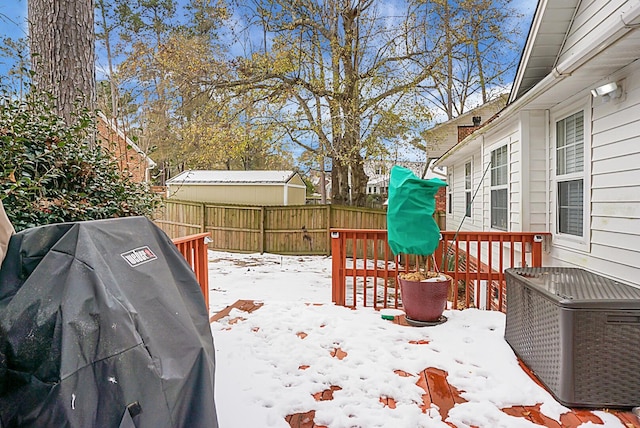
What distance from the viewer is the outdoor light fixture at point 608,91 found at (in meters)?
2.98

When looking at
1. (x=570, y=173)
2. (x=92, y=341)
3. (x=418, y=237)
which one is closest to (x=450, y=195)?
(x=570, y=173)

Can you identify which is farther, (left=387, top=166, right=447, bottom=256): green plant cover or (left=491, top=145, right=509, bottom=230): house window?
(left=491, top=145, right=509, bottom=230): house window

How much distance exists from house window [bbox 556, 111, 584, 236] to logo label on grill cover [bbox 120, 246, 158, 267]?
380 cm

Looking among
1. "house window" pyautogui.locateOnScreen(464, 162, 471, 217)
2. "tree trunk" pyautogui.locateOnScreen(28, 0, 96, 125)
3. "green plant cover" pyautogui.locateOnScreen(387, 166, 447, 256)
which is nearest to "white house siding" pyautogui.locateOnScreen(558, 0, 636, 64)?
"green plant cover" pyautogui.locateOnScreen(387, 166, 447, 256)

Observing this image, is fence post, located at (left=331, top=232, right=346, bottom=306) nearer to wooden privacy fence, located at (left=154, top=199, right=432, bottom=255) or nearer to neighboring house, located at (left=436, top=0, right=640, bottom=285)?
neighboring house, located at (left=436, top=0, right=640, bottom=285)

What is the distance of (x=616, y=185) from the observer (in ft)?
9.97

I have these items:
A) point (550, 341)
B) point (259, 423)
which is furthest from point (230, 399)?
point (550, 341)

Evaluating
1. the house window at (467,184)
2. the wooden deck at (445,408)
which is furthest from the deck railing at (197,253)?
the house window at (467,184)

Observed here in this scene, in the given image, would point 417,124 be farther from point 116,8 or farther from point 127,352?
point 127,352

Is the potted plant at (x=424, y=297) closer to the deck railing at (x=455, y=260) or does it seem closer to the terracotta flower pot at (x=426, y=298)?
the terracotta flower pot at (x=426, y=298)

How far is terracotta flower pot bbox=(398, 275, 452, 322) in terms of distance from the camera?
353 centimetres

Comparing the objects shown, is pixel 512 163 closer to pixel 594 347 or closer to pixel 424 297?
pixel 424 297

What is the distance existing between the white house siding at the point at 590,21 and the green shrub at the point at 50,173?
383cm

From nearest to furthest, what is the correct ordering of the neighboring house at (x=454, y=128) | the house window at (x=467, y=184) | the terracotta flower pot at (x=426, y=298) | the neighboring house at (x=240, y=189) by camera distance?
the terracotta flower pot at (x=426, y=298) → the house window at (x=467, y=184) → the neighboring house at (x=454, y=128) → the neighboring house at (x=240, y=189)
